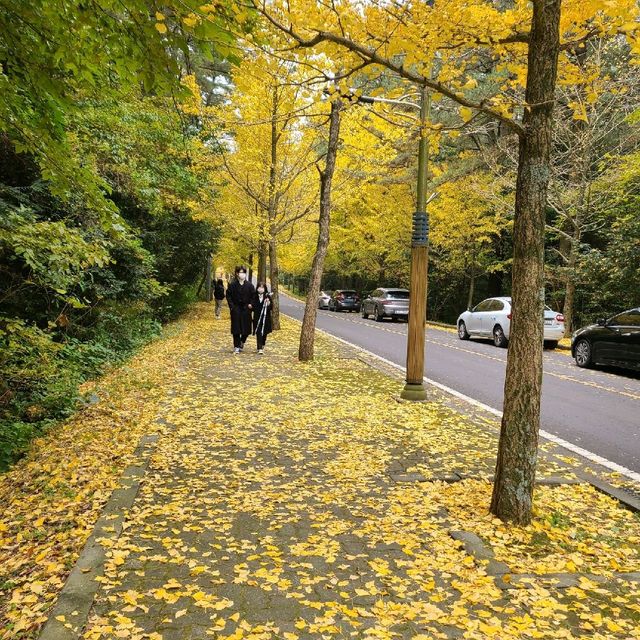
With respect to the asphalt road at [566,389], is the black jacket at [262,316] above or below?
above

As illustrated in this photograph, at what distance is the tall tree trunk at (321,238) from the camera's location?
35.6ft

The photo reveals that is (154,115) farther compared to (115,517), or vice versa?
(154,115)

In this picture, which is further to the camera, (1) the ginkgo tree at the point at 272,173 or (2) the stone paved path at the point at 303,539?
(1) the ginkgo tree at the point at 272,173

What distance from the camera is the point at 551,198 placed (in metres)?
18.6

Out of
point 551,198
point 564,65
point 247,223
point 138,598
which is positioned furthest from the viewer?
point 551,198

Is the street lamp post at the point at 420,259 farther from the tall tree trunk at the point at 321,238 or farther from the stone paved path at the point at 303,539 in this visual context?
the tall tree trunk at the point at 321,238

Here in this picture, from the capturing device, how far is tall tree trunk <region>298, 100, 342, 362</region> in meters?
10.8

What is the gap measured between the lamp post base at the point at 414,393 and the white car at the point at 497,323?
29.7ft

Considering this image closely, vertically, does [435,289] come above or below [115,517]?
above

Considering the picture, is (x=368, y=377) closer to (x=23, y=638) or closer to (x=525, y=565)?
(x=525, y=565)

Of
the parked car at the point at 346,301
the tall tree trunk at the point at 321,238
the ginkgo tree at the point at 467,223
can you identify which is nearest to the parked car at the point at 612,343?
the tall tree trunk at the point at 321,238

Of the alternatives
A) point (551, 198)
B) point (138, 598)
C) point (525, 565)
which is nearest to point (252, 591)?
point (138, 598)

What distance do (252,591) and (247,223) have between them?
49.0 feet

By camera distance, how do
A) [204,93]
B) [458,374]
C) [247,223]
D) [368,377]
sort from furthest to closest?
1. [204,93]
2. [247,223]
3. [458,374]
4. [368,377]
